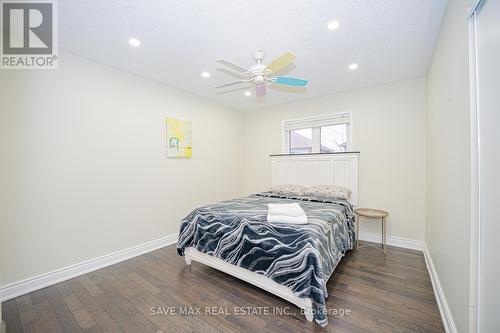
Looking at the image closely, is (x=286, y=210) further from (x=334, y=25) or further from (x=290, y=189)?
(x=334, y=25)

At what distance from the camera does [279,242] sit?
6.19 ft

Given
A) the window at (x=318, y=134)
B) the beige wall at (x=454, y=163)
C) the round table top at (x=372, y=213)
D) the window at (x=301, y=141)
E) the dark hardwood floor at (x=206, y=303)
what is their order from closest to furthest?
the beige wall at (x=454, y=163) → the dark hardwood floor at (x=206, y=303) → the round table top at (x=372, y=213) → the window at (x=318, y=134) → the window at (x=301, y=141)

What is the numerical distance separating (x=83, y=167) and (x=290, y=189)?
319cm

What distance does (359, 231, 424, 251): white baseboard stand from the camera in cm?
305

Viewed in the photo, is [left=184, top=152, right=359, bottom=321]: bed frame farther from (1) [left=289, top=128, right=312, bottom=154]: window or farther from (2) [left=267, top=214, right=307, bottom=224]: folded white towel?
(2) [left=267, top=214, right=307, bottom=224]: folded white towel

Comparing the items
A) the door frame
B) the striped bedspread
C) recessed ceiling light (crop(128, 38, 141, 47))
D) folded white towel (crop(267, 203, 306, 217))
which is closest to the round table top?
the striped bedspread

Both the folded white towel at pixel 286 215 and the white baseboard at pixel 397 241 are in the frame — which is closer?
the folded white towel at pixel 286 215

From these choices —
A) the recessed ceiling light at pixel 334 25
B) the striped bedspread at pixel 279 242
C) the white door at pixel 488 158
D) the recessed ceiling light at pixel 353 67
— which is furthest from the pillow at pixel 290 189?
the white door at pixel 488 158

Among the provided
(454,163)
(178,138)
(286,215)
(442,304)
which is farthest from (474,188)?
(178,138)

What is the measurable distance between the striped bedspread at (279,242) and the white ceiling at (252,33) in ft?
6.32

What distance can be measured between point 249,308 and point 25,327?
71.8 inches

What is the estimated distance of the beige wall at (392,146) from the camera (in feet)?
10.0

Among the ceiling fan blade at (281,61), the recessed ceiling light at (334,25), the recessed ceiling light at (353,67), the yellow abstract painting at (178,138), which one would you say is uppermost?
the recessed ceiling light at (353,67)

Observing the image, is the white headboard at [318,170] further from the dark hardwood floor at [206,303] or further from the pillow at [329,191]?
the dark hardwood floor at [206,303]
